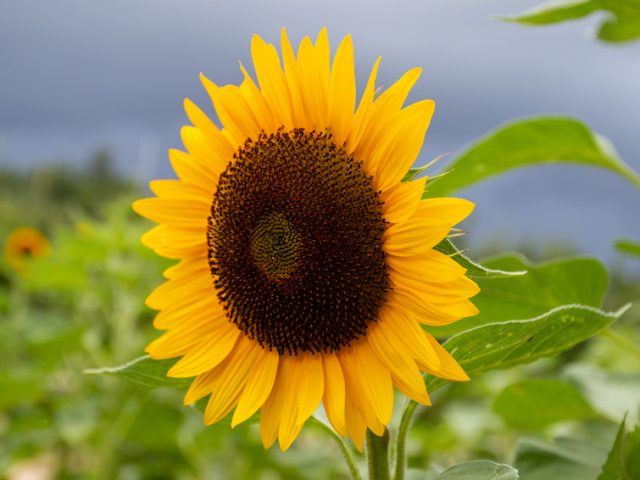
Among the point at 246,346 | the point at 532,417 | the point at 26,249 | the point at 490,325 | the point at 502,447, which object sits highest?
the point at 490,325

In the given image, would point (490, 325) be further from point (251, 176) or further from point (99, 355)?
point (99, 355)

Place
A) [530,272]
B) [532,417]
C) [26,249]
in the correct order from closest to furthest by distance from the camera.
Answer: [530,272], [532,417], [26,249]

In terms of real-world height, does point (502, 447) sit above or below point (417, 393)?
below

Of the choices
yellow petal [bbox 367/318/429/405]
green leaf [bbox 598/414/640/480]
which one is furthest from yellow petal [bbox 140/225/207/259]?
green leaf [bbox 598/414/640/480]

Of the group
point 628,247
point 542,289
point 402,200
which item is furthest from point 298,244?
point 628,247

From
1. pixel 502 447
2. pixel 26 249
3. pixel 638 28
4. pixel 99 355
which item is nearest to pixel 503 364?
pixel 638 28

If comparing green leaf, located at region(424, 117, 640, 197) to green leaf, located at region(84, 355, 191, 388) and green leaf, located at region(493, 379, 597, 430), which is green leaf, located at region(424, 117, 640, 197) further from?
green leaf, located at region(84, 355, 191, 388)

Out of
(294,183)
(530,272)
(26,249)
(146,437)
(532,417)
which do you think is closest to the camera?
(294,183)

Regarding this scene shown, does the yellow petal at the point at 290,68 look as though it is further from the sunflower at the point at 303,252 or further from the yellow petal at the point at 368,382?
the yellow petal at the point at 368,382
